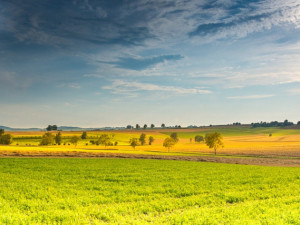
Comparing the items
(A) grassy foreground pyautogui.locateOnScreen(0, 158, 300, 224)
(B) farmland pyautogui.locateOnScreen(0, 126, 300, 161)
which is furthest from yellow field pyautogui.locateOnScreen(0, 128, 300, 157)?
(A) grassy foreground pyautogui.locateOnScreen(0, 158, 300, 224)

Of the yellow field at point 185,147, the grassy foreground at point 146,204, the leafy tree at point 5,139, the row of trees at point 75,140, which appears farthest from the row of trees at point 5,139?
the grassy foreground at point 146,204

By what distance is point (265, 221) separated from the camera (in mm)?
11039

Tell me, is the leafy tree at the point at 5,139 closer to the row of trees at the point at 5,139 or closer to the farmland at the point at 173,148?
the row of trees at the point at 5,139

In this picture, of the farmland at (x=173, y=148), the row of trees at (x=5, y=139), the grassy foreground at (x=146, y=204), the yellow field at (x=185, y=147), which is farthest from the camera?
the row of trees at (x=5, y=139)

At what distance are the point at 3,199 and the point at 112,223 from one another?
339 inches

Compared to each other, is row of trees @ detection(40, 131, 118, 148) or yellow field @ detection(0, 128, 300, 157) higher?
row of trees @ detection(40, 131, 118, 148)

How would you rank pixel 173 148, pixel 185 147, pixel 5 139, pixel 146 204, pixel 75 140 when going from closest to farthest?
pixel 146 204, pixel 75 140, pixel 173 148, pixel 5 139, pixel 185 147

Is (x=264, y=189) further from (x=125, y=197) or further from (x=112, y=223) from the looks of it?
(x=112, y=223)

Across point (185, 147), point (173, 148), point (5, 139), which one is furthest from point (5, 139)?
point (185, 147)

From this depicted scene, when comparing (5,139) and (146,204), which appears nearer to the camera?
(146,204)

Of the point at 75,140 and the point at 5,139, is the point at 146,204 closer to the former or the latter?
the point at 75,140

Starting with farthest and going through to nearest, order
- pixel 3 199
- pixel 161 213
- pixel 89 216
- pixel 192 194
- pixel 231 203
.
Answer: pixel 192 194 → pixel 231 203 → pixel 3 199 → pixel 161 213 → pixel 89 216

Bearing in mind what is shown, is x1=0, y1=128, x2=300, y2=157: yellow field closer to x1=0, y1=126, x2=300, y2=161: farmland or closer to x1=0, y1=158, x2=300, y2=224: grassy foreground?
x1=0, y1=126, x2=300, y2=161: farmland

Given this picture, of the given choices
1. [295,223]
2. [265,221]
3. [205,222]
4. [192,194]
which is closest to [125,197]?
[192,194]
